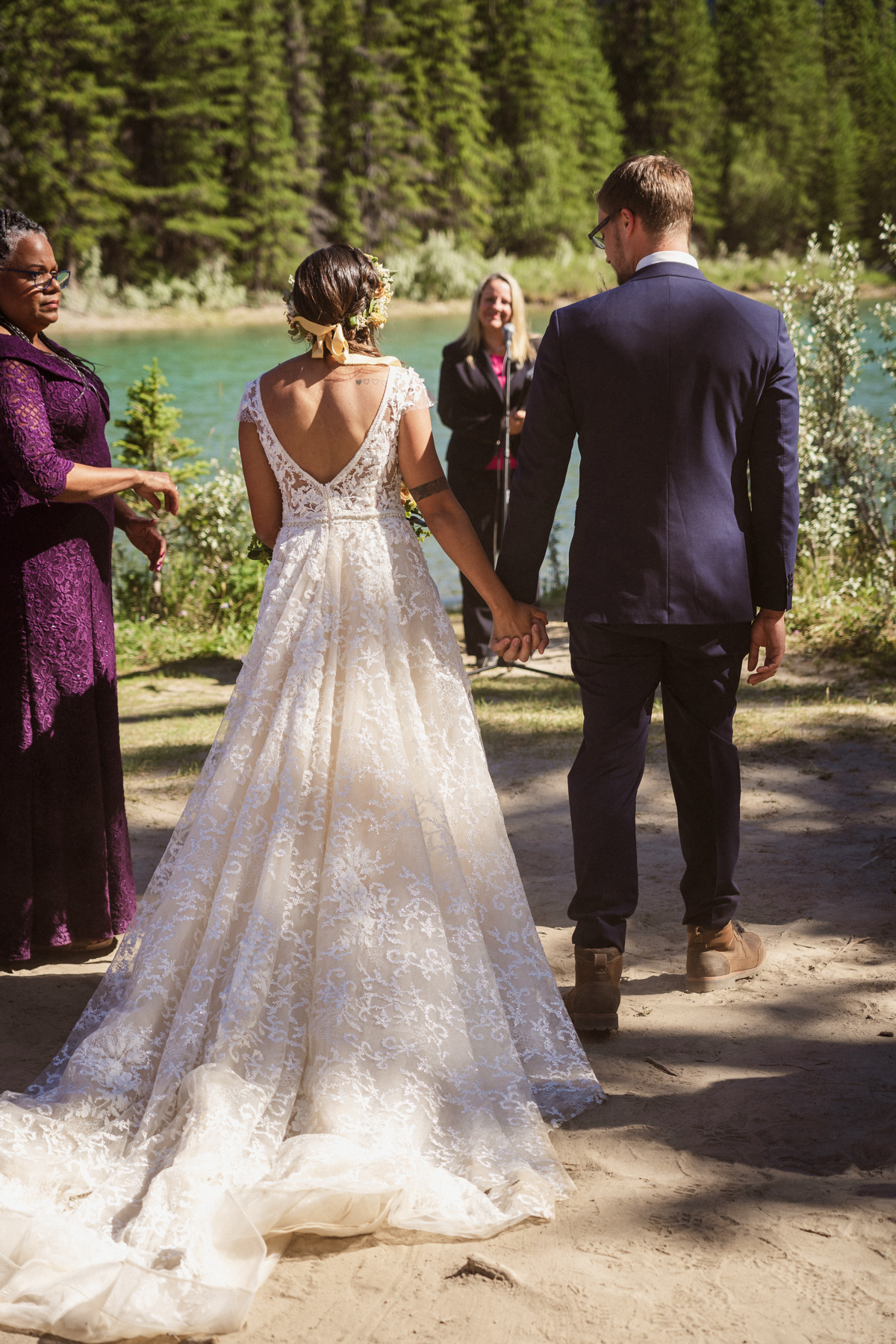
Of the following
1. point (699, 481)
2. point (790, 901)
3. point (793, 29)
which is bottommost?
point (790, 901)

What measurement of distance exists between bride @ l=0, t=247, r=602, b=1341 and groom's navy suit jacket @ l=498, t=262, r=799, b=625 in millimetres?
307

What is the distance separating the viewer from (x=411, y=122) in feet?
156

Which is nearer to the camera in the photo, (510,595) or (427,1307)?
(427,1307)

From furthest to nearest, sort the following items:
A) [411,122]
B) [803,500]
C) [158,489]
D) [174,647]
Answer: [411,122], [803,500], [174,647], [158,489]

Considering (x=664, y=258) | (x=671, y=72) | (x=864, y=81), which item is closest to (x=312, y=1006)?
(x=664, y=258)

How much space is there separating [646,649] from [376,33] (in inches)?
1909

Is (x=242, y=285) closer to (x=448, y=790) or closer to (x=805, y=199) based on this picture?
(x=805, y=199)

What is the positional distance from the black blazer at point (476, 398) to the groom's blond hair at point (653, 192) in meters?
4.28

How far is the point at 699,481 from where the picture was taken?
303 cm

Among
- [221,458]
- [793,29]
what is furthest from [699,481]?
[793,29]

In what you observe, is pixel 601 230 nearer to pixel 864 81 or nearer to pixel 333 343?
pixel 333 343

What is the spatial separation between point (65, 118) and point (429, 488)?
4253 centimetres

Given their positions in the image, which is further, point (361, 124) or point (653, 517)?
point (361, 124)

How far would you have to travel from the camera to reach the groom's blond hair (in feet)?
9.95
